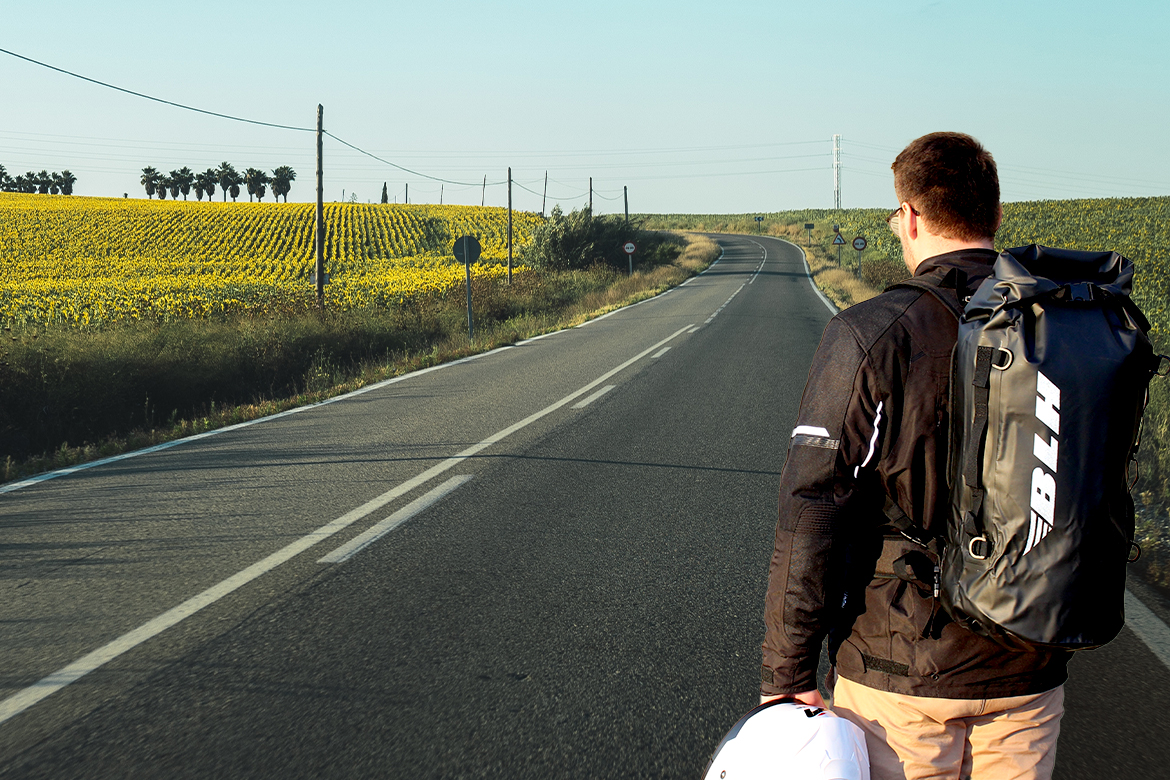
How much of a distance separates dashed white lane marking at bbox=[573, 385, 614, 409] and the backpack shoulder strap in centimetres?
824

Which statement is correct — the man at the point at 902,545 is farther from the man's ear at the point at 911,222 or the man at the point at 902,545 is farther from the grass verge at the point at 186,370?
the grass verge at the point at 186,370

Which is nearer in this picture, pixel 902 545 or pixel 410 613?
pixel 902 545

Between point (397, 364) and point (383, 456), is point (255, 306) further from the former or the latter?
point (383, 456)

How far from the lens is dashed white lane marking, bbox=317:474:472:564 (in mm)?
4840

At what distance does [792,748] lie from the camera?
147 cm

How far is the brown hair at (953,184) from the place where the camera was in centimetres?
169

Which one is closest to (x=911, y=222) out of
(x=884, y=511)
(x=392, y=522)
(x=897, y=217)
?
(x=897, y=217)

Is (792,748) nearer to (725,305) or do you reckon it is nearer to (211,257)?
(725,305)

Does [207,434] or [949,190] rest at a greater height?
[949,190]

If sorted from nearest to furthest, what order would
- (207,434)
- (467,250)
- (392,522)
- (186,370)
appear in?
1. (392,522)
2. (207,434)
3. (186,370)
4. (467,250)

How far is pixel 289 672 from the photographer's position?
11.2 ft

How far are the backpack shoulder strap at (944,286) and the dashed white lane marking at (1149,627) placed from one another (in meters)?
2.88

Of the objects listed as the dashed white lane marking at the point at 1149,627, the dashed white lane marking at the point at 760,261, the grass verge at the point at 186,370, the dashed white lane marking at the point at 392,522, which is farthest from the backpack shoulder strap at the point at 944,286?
the dashed white lane marking at the point at 760,261

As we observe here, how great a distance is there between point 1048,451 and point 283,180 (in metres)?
140
